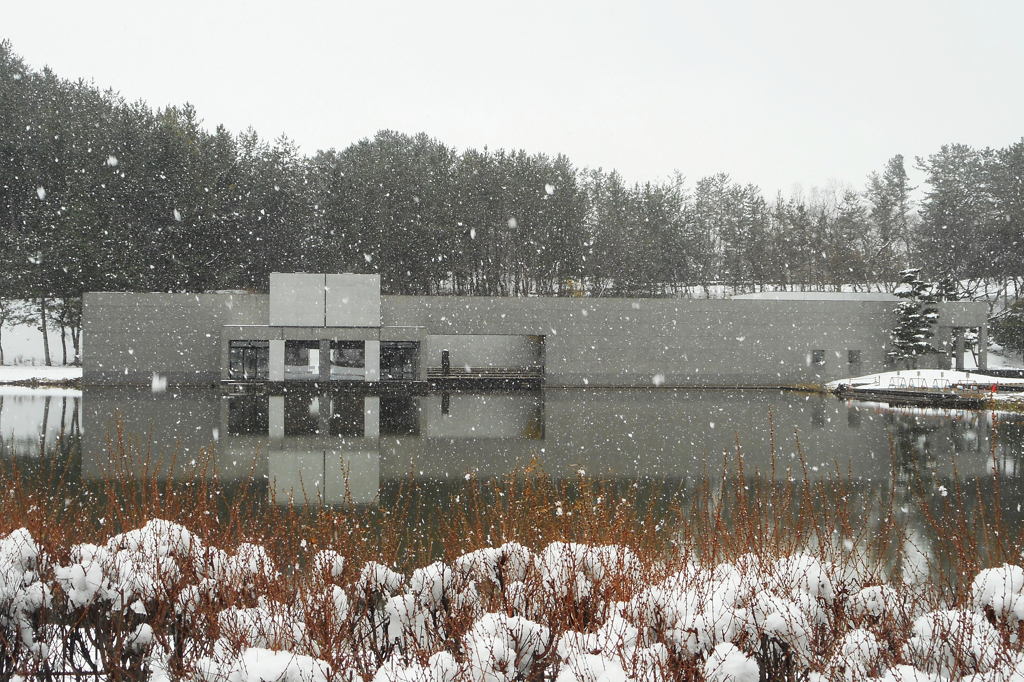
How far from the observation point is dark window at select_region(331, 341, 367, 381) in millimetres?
31750

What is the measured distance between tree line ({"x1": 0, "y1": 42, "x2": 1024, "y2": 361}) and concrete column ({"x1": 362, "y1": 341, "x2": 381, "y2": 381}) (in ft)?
Result: 36.8

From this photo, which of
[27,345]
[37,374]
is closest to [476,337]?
[37,374]

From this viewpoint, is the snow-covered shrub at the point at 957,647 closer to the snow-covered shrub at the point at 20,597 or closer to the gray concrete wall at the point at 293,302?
the snow-covered shrub at the point at 20,597

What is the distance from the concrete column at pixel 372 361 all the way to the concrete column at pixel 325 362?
1.39 meters

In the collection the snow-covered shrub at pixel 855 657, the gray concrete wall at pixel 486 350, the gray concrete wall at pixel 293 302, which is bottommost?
the snow-covered shrub at pixel 855 657

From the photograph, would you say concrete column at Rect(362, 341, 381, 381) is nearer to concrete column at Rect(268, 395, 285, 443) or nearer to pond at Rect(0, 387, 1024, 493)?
Result: pond at Rect(0, 387, 1024, 493)

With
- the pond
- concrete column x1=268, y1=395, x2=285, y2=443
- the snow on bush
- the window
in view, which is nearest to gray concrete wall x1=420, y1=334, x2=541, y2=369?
the pond

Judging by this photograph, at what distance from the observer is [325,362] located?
31125 mm

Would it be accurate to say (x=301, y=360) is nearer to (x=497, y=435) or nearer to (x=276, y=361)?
(x=276, y=361)

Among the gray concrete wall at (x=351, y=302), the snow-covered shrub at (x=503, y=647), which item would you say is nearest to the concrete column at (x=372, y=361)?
the gray concrete wall at (x=351, y=302)

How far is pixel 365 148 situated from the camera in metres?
46.0

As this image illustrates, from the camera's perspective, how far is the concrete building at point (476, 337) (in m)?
31.0

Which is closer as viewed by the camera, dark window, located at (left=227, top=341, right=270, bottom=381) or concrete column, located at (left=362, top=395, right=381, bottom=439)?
concrete column, located at (left=362, top=395, right=381, bottom=439)

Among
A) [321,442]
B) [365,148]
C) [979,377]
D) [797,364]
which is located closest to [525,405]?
[321,442]
